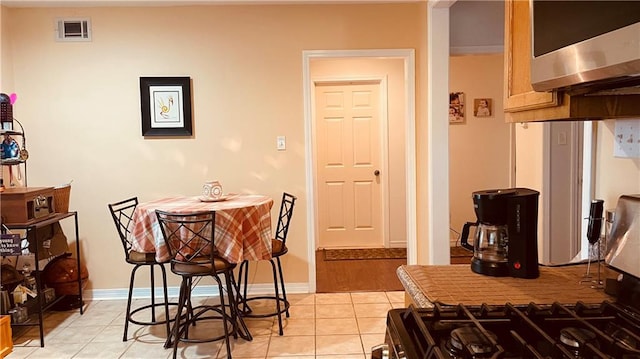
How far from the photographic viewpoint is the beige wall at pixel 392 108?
5523mm

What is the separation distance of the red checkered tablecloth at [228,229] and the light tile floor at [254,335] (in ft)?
1.92

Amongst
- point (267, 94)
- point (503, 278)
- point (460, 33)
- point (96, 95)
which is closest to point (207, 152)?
point (267, 94)

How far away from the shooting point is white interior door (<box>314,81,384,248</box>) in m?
5.69

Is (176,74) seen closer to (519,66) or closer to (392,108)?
(392,108)

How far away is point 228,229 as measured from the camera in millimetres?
2988

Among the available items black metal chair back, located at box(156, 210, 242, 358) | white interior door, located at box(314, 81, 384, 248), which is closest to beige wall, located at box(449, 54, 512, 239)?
white interior door, located at box(314, 81, 384, 248)

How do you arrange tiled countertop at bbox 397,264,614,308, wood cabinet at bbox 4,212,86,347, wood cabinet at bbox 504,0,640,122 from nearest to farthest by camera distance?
wood cabinet at bbox 504,0,640,122, tiled countertop at bbox 397,264,614,308, wood cabinet at bbox 4,212,86,347

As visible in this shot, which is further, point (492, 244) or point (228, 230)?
point (228, 230)

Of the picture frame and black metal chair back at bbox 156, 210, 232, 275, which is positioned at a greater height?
the picture frame

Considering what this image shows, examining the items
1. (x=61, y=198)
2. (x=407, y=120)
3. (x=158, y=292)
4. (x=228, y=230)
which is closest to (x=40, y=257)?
(x=61, y=198)

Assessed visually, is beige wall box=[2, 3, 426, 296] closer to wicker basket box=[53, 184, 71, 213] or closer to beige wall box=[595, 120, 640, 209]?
wicker basket box=[53, 184, 71, 213]

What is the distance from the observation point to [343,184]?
229 inches

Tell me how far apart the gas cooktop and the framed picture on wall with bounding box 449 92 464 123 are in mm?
4677

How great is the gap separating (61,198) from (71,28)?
141cm
